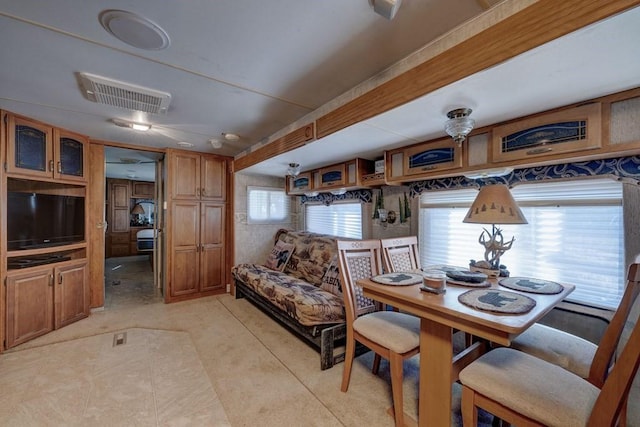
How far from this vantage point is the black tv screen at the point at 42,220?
8.43 ft

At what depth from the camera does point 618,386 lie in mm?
922

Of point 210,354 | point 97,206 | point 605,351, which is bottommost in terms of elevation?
point 210,354

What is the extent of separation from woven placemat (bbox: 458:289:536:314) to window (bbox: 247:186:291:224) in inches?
134

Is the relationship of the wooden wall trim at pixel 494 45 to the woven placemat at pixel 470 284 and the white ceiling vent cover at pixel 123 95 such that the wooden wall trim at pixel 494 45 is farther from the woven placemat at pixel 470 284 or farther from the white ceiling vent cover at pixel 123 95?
the white ceiling vent cover at pixel 123 95

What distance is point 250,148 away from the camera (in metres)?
3.63

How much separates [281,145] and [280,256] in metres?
1.75

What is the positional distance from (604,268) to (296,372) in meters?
2.31

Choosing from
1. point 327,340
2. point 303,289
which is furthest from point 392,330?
point 303,289

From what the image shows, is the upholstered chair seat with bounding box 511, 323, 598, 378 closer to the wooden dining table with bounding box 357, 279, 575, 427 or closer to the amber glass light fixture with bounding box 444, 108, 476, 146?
the wooden dining table with bounding box 357, 279, 575, 427

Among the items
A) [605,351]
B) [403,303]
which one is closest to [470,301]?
[403,303]

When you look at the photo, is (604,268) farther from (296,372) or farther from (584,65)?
(296,372)

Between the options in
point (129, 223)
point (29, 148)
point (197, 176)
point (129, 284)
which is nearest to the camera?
point (29, 148)

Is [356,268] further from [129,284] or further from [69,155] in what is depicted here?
[129,284]

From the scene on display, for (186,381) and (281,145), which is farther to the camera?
(281,145)
